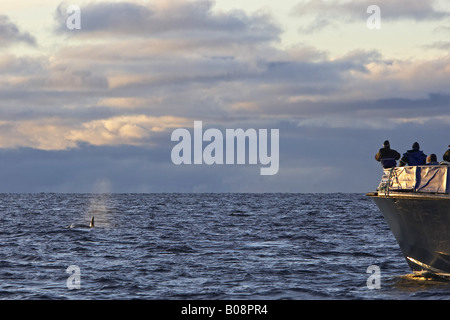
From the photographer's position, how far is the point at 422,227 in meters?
22.7

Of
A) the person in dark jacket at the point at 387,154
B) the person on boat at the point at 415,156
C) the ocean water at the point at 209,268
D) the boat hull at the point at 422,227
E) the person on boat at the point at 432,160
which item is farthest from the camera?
the person in dark jacket at the point at 387,154

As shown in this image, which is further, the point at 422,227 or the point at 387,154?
the point at 387,154

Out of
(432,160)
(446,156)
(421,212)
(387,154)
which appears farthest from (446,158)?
(387,154)

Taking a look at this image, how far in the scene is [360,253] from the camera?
1323 inches

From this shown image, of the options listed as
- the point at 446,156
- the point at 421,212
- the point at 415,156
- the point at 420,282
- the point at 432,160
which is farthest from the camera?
the point at 415,156

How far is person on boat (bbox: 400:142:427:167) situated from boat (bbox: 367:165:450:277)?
0.52 m

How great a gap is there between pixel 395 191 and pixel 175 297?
28.5 ft

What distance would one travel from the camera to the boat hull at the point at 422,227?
70.4 feet

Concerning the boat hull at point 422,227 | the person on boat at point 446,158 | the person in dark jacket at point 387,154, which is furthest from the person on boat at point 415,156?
the person on boat at point 446,158

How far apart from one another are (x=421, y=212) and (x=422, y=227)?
553 mm

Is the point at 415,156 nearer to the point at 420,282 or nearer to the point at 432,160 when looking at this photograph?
the point at 432,160

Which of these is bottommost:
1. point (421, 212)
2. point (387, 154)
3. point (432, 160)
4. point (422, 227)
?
point (422, 227)

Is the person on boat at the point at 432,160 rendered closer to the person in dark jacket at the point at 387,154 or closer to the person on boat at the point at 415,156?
the person on boat at the point at 415,156
